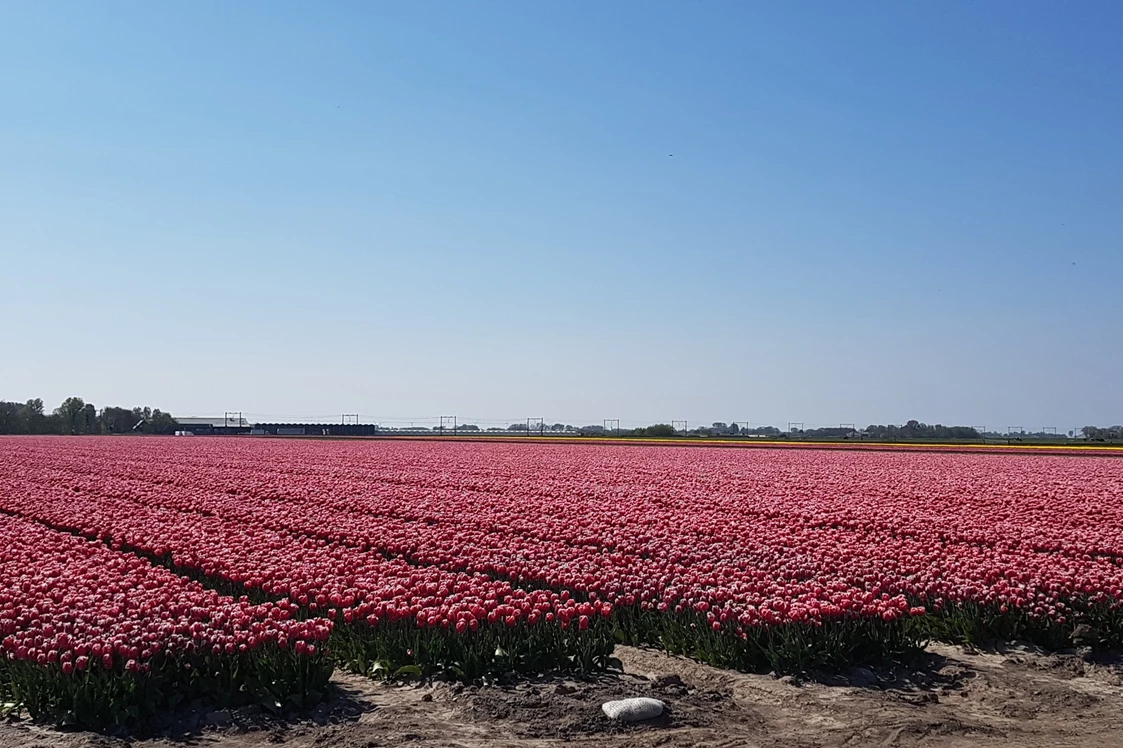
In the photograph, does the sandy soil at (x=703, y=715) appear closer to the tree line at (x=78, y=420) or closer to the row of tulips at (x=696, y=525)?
the row of tulips at (x=696, y=525)

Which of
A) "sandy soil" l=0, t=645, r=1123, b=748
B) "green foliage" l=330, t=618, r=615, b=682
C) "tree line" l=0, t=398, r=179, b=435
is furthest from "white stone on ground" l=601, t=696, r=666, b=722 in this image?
"tree line" l=0, t=398, r=179, b=435

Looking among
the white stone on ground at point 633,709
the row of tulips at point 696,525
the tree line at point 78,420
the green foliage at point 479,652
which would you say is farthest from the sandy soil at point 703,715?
the tree line at point 78,420

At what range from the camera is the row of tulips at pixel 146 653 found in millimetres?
5762

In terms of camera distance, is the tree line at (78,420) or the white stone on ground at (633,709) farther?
the tree line at (78,420)

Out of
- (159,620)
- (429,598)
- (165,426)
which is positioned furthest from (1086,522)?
(165,426)

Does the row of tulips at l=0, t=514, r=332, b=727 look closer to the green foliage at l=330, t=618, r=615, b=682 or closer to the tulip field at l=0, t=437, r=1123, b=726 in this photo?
the tulip field at l=0, t=437, r=1123, b=726

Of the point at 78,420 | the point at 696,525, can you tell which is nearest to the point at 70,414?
the point at 78,420

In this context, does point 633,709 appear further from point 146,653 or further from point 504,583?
point 146,653

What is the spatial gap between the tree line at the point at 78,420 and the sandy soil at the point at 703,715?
359 ft

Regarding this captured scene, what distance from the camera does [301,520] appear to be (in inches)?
546

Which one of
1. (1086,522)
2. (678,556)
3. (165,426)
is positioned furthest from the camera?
(165,426)

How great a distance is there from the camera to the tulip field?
6340 mm

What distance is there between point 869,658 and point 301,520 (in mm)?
8976

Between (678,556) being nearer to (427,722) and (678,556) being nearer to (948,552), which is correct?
(948,552)
